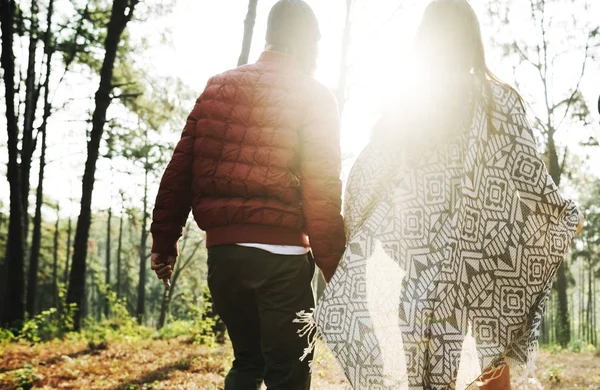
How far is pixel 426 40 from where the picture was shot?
233cm

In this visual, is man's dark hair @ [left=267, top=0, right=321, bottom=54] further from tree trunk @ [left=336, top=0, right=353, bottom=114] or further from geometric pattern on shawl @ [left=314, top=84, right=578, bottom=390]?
tree trunk @ [left=336, top=0, right=353, bottom=114]

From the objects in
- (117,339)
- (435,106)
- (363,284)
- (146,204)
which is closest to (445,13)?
(435,106)

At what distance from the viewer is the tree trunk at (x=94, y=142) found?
10367 mm

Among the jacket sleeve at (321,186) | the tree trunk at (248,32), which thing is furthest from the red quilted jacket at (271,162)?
the tree trunk at (248,32)

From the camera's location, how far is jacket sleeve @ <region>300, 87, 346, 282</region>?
2312mm

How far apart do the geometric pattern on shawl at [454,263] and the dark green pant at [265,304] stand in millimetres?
143

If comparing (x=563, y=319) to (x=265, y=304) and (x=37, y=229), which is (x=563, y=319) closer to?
(x=265, y=304)

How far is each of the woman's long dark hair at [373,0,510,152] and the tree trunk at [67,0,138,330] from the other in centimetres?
929

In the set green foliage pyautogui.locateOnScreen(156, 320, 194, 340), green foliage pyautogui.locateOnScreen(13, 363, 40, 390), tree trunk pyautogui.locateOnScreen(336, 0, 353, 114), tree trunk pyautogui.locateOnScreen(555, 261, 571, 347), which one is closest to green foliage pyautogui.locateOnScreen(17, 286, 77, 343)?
green foliage pyautogui.locateOnScreen(156, 320, 194, 340)

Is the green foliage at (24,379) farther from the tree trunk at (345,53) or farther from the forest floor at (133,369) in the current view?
the tree trunk at (345,53)

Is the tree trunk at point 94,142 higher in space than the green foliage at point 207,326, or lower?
higher

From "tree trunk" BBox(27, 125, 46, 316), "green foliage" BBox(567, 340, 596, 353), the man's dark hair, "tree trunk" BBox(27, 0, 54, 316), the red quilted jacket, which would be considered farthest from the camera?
"tree trunk" BBox(27, 125, 46, 316)

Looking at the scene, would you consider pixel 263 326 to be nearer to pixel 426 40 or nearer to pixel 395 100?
pixel 395 100

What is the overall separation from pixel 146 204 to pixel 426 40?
24962mm
